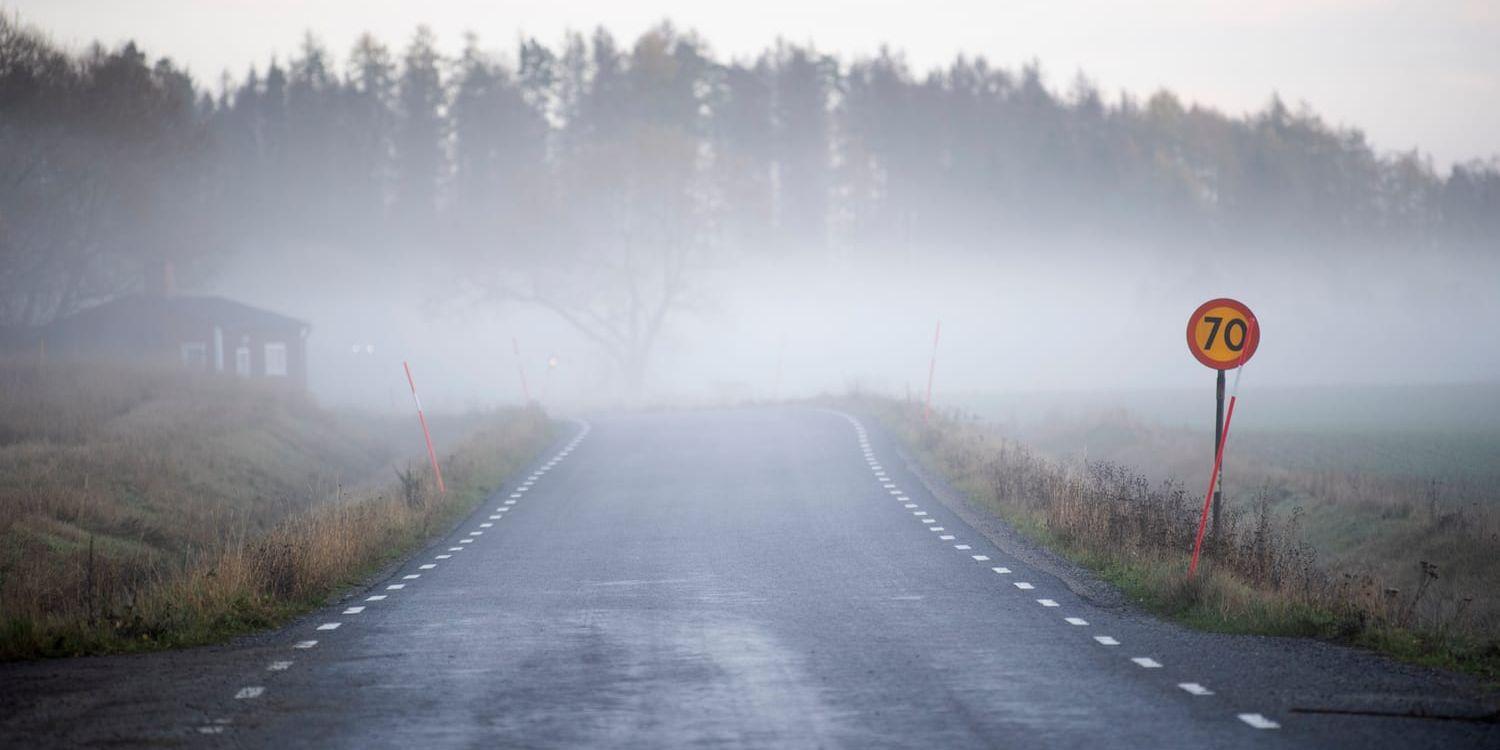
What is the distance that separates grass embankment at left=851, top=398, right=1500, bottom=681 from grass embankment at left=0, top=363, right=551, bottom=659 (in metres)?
8.01

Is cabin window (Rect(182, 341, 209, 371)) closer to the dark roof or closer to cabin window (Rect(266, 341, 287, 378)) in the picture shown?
the dark roof

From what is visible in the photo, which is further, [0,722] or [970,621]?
[970,621]

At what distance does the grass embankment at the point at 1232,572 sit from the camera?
11.9 metres

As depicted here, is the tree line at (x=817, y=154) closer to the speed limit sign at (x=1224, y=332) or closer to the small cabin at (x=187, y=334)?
the small cabin at (x=187, y=334)

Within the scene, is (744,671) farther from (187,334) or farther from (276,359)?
(276,359)

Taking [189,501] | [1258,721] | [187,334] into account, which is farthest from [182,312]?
[1258,721]

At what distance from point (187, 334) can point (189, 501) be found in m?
36.5

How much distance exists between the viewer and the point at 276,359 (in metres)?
65.1

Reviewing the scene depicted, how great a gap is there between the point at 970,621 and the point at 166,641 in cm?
647

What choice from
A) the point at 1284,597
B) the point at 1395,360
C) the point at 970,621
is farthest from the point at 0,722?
the point at 1395,360

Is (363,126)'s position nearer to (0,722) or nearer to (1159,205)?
(1159,205)

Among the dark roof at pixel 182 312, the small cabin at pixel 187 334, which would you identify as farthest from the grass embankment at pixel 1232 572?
the dark roof at pixel 182 312

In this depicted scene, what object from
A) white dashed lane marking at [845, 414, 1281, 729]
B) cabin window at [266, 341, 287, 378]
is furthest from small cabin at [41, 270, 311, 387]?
white dashed lane marking at [845, 414, 1281, 729]

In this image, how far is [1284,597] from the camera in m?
13.3
